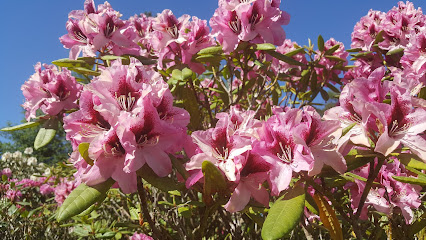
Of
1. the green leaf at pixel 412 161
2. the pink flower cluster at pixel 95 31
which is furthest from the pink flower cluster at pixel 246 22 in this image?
the green leaf at pixel 412 161

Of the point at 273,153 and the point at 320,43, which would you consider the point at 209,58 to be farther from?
the point at 320,43

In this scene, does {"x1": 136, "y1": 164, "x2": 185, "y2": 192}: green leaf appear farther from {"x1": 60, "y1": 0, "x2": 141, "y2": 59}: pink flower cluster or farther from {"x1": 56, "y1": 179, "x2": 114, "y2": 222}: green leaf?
{"x1": 60, "y1": 0, "x2": 141, "y2": 59}: pink flower cluster

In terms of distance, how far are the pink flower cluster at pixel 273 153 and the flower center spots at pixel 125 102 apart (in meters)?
0.20

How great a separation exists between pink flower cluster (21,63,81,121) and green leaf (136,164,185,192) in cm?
96

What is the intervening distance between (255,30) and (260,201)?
37.8 inches

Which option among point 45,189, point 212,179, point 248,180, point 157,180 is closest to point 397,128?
point 248,180

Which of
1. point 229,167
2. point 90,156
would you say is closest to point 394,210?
point 229,167

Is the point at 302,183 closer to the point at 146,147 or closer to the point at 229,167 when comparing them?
the point at 229,167

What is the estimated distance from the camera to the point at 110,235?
7.47 feet

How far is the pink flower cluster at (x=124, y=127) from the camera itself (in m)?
0.93

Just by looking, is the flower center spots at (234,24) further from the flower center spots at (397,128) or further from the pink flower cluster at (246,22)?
the flower center spots at (397,128)

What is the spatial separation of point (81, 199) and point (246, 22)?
112cm

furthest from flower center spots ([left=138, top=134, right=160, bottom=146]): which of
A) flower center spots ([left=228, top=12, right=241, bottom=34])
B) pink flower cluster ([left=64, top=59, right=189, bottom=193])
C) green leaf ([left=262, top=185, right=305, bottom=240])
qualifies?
flower center spots ([left=228, top=12, right=241, bottom=34])

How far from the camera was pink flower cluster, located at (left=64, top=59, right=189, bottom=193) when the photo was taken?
3.04 feet
